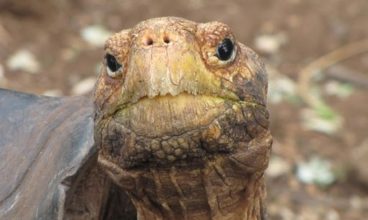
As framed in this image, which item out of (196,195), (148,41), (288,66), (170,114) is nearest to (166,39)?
(148,41)

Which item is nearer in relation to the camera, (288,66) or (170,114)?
(170,114)

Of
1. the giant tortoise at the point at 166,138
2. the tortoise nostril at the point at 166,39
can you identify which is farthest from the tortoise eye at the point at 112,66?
the tortoise nostril at the point at 166,39

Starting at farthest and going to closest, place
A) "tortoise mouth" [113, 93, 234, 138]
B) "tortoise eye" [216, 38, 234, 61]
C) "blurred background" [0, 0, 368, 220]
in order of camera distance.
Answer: "blurred background" [0, 0, 368, 220], "tortoise eye" [216, 38, 234, 61], "tortoise mouth" [113, 93, 234, 138]

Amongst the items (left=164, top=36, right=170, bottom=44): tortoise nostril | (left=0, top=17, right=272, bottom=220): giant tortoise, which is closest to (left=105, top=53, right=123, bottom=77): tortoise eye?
(left=0, top=17, right=272, bottom=220): giant tortoise

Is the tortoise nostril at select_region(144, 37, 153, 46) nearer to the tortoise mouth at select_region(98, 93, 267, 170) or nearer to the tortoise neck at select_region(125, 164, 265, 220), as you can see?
the tortoise mouth at select_region(98, 93, 267, 170)

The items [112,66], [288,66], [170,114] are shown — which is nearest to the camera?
[170,114]

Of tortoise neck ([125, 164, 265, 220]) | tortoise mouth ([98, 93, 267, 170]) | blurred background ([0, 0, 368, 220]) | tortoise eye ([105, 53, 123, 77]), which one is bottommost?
tortoise neck ([125, 164, 265, 220])

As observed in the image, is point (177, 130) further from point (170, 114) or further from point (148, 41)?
point (148, 41)
